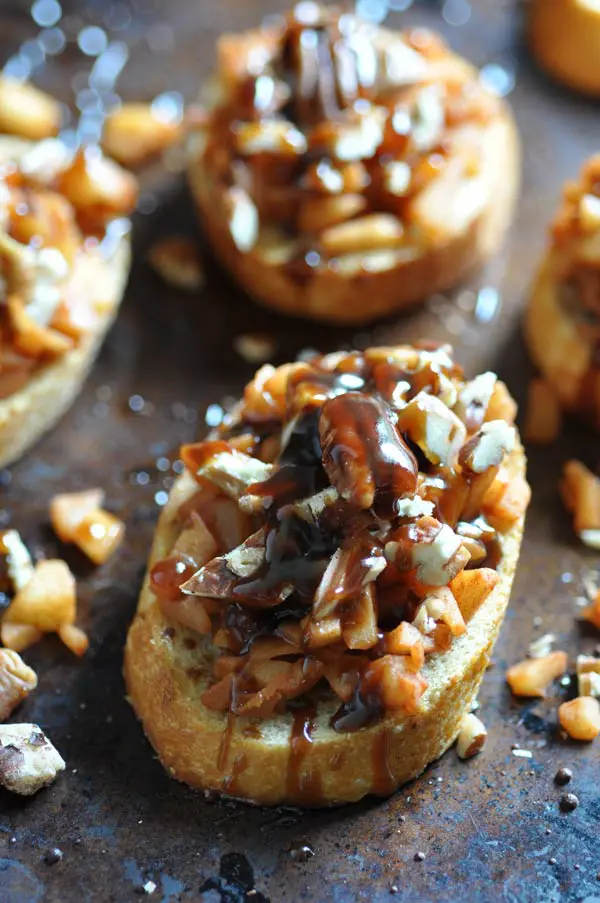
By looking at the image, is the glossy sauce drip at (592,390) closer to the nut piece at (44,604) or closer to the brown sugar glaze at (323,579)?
the brown sugar glaze at (323,579)

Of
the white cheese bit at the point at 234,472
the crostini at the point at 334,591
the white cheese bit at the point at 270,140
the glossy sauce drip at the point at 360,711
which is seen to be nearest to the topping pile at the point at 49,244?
the white cheese bit at the point at 270,140

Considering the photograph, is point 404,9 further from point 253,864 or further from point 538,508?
point 253,864

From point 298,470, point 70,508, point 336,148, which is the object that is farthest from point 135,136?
point 298,470

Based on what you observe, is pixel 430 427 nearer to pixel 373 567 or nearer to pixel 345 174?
pixel 373 567

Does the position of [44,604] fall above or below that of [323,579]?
below

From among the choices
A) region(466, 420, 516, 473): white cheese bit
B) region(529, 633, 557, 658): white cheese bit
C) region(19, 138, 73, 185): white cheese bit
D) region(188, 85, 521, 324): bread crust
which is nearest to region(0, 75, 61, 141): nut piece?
region(19, 138, 73, 185): white cheese bit
